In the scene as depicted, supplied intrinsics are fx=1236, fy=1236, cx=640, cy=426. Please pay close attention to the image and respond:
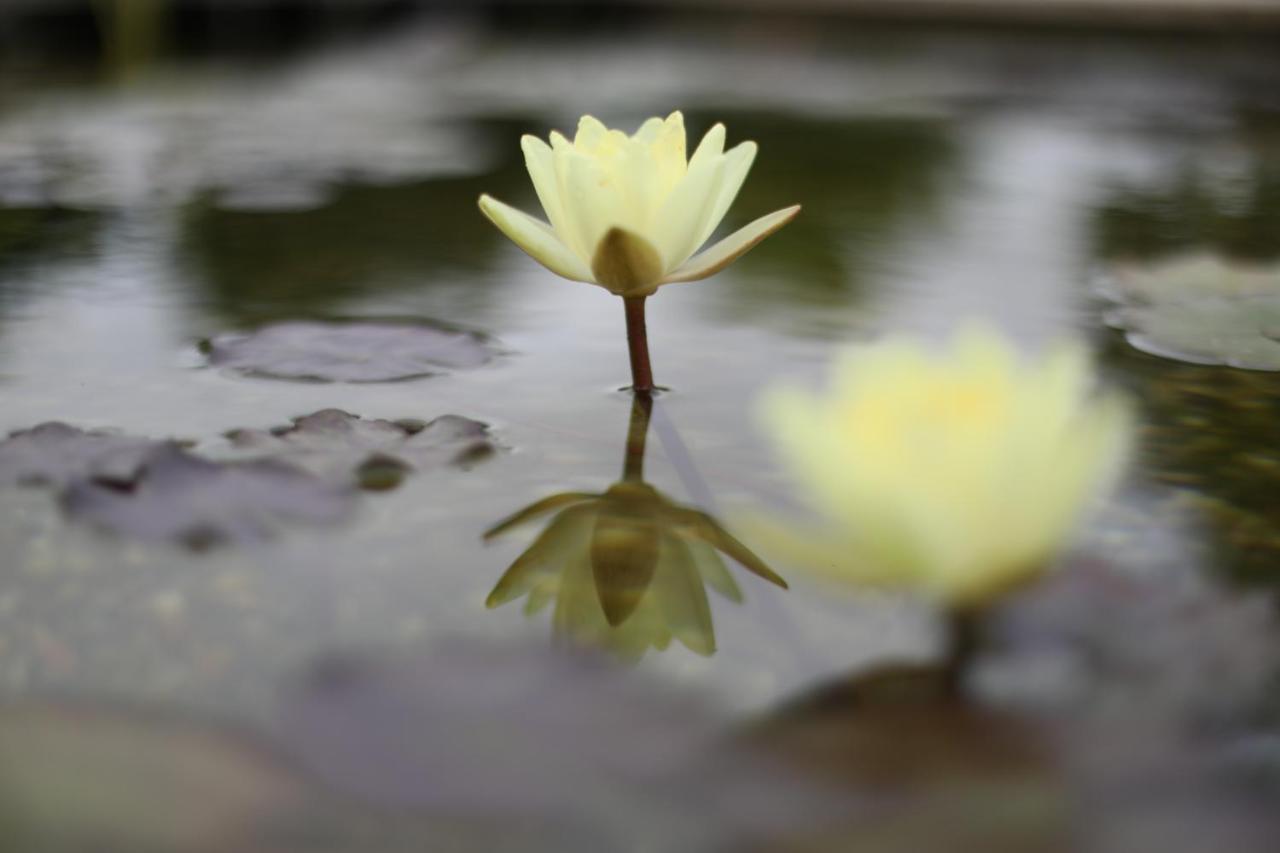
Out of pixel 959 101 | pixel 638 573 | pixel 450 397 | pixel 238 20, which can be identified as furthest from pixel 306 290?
pixel 238 20

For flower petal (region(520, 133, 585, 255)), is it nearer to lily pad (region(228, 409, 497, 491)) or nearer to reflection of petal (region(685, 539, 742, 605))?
lily pad (region(228, 409, 497, 491))

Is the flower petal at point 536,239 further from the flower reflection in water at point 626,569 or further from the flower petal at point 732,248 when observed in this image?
the flower reflection in water at point 626,569

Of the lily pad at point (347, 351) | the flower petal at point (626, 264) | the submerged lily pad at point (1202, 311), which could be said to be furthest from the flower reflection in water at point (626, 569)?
the submerged lily pad at point (1202, 311)

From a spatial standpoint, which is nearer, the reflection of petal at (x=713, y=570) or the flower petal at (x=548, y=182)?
the reflection of petal at (x=713, y=570)

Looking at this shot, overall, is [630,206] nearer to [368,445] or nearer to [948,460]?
[368,445]

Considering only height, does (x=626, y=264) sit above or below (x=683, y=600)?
above

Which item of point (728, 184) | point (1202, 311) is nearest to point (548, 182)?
point (728, 184)

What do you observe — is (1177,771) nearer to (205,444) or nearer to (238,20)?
(205,444)
